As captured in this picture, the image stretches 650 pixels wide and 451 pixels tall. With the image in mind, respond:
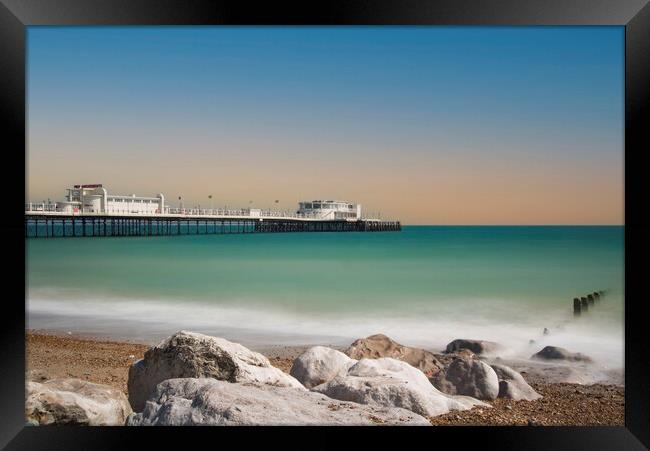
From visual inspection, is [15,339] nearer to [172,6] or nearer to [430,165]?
[172,6]

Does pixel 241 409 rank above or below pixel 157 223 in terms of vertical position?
below

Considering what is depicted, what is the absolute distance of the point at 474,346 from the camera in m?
5.53

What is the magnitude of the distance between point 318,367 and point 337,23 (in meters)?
2.34

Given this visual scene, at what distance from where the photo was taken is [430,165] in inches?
289

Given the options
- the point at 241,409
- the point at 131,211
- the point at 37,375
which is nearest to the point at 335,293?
the point at 37,375

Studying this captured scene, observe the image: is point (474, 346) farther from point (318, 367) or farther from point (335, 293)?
point (335, 293)

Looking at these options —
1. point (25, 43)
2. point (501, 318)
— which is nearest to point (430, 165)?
point (501, 318)

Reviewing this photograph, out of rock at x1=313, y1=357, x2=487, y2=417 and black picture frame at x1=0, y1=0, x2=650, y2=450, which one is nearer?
black picture frame at x1=0, y1=0, x2=650, y2=450

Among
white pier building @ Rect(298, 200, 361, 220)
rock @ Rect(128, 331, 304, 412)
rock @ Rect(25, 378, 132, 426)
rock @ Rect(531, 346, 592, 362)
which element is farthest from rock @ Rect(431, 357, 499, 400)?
white pier building @ Rect(298, 200, 361, 220)

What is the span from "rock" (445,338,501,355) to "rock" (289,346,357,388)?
181cm

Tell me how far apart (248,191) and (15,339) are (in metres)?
4.20

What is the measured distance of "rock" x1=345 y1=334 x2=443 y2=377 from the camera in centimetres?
473

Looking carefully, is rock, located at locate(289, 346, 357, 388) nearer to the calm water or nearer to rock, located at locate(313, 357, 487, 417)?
rock, located at locate(313, 357, 487, 417)

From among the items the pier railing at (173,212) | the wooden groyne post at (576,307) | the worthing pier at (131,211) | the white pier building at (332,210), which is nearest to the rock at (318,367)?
the wooden groyne post at (576,307)
